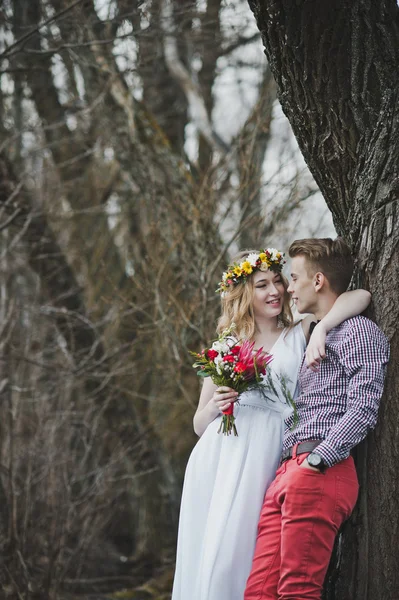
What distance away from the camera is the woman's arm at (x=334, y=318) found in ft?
11.6

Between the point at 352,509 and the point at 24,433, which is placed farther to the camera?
the point at 24,433

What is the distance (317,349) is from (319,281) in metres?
A: 0.43

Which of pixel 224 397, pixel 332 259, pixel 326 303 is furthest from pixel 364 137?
pixel 224 397

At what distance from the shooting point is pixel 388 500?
3467mm

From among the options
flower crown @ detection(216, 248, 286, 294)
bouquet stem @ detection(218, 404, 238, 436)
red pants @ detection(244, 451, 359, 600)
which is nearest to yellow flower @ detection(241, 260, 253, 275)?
flower crown @ detection(216, 248, 286, 294)

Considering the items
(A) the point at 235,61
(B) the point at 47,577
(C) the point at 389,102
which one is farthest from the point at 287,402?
(A) the point at 235,61

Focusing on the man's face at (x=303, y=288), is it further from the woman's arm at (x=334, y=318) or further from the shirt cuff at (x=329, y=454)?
the shirt cuff at (x=329, y=454)

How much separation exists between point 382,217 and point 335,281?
45cm

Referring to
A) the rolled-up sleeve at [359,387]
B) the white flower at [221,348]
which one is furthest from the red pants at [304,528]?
the white flower at [221,348]

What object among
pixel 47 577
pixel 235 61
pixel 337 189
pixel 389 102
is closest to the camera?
pixel 389 102

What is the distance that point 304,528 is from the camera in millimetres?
3348

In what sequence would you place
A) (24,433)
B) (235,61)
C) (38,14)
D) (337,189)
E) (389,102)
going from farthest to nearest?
(235,61) → (38,14) → (24,433) → (337,189) → (389,102)

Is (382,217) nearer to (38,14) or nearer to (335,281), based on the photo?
(335,281)

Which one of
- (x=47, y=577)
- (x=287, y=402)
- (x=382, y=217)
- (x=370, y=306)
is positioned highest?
(x=382, y=217)
